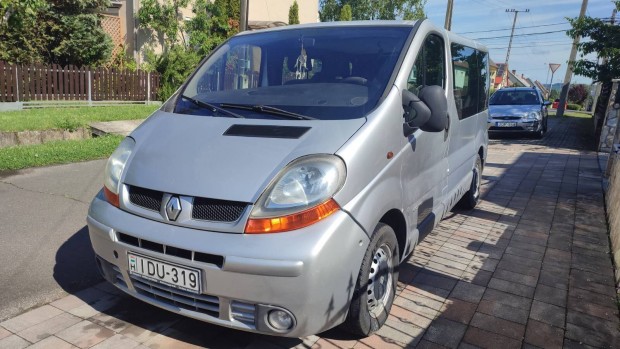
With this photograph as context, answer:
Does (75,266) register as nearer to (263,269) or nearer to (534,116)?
(263,269)

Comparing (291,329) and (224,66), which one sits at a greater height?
(224,66)

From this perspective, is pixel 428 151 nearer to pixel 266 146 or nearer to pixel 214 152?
pixel 266 146

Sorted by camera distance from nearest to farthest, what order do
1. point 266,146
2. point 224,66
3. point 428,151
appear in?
point 266,146, point 428,151, point 224,66

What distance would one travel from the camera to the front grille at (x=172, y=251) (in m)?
2.10

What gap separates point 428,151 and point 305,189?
4.48ft

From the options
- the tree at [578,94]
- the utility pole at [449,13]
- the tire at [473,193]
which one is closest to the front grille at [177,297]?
the tire at [473,193]

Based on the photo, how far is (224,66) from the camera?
3.44 m

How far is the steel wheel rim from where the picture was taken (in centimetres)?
258

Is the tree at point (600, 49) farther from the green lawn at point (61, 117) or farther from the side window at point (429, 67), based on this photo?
the green lawn at point (61, 117)

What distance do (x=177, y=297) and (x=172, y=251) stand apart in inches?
10.6

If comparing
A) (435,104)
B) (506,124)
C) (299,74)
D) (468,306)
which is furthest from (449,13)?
(468,306)

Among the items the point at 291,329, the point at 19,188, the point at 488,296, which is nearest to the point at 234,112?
the point at 291,329

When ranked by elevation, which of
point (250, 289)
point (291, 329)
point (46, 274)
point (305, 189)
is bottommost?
point (46, 274)

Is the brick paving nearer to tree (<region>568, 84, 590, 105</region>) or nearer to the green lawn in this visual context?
the green lawn
